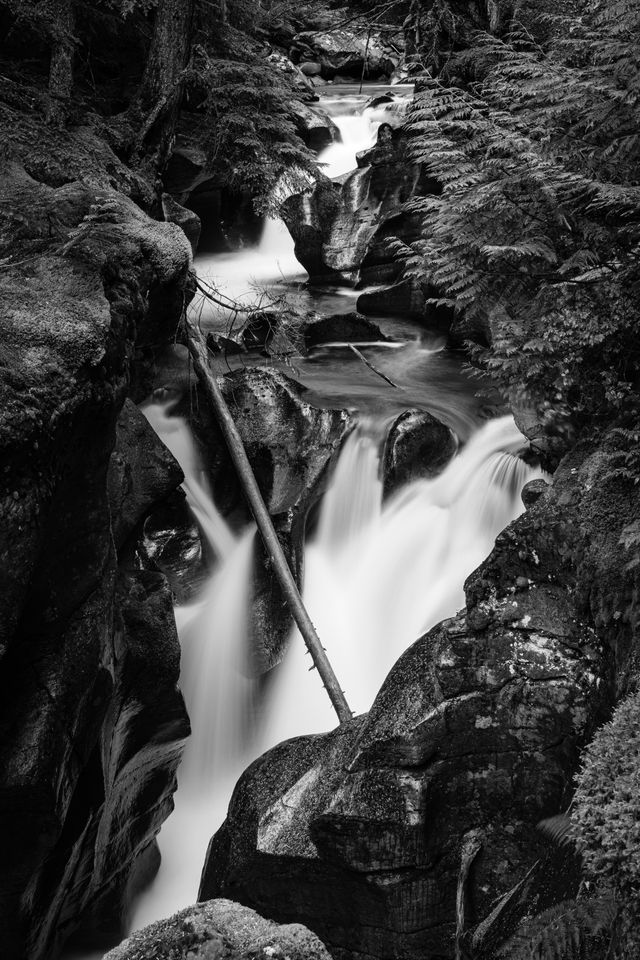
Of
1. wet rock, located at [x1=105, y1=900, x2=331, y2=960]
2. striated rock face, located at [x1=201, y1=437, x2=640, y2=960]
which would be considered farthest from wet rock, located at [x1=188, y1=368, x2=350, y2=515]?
wet rock, located at [x1=105, y1=900, x2=331, y2=960]

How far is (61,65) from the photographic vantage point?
333 inches

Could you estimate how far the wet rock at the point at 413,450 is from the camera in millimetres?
9070

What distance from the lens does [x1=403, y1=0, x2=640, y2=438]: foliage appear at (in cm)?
501

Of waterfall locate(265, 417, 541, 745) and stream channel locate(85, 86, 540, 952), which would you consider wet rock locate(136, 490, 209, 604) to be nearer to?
stream channel locate(85, 86, 540, 952)

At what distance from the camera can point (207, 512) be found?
8.87m

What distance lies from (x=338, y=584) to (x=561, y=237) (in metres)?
4.76

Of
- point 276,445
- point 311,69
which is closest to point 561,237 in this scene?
point 276,445

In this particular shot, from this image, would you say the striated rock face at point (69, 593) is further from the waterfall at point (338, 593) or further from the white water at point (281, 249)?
the white water at point (281, 249)

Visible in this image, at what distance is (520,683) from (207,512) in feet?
16.6

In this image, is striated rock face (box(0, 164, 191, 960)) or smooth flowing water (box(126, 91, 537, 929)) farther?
smooth flowing water (box(126, 91, 537, 929))

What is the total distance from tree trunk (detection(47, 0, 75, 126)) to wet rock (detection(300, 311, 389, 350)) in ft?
17.7

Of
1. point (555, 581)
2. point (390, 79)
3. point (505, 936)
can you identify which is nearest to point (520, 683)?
point (555, 581)

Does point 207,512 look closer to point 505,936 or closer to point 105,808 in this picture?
point 105,808

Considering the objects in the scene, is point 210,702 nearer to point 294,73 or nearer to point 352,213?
point 352,213
